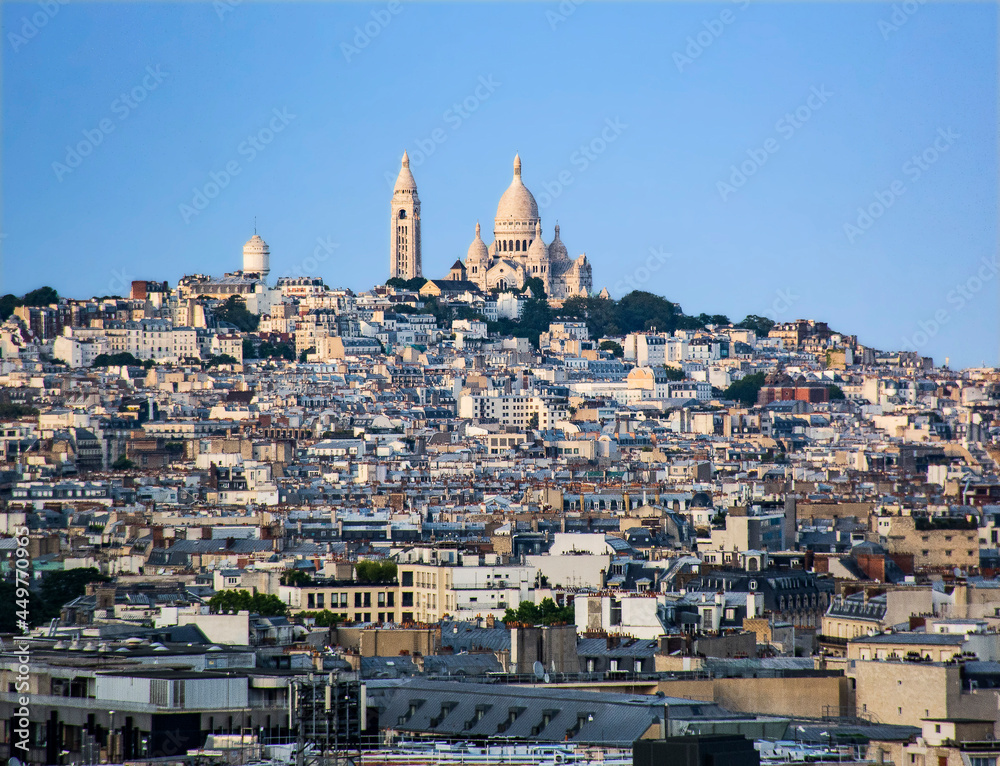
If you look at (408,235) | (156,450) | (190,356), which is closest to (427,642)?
(156,450)

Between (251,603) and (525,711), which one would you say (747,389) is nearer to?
(251,603)

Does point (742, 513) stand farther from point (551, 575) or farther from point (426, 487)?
point (426, 487)

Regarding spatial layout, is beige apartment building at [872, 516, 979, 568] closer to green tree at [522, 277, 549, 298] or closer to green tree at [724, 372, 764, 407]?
green tree at [724, 372, 764, 407]

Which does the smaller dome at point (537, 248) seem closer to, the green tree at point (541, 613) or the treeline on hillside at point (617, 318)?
the treeline on hillside at point (617, 318)

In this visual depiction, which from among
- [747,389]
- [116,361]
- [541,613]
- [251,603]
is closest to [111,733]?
[541,613]

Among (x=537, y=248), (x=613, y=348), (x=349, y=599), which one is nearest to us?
(x=349, y=599)

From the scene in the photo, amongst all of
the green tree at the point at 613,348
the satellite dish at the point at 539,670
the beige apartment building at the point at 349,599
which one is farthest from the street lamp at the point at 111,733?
the green tree at the point at 613,348
